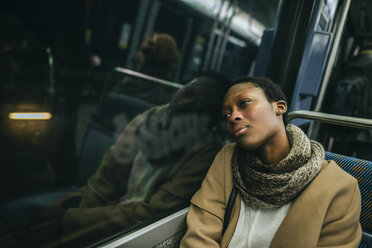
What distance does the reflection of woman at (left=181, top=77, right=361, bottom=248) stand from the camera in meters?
0.89

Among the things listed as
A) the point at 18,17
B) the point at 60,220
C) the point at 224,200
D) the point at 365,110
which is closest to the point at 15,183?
the point at 60,220

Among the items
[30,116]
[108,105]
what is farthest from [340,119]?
[30,116]

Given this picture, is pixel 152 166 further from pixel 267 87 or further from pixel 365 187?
pixel 365 187

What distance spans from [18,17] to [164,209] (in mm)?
1201

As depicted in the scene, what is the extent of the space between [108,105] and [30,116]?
0.62m

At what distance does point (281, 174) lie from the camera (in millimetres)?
939

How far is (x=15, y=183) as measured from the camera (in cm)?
194

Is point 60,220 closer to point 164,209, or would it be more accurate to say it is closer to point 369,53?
point 164,209

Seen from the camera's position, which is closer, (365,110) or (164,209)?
(164,209)

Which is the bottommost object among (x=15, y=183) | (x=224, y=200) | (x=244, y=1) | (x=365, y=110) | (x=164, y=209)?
(x=15, y=183)

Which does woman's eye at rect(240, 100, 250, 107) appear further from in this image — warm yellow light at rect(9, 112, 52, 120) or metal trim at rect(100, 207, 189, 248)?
warm yellow light at rect(9, 112, 52, 120)

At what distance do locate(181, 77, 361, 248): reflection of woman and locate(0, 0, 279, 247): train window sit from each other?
0.35 metres

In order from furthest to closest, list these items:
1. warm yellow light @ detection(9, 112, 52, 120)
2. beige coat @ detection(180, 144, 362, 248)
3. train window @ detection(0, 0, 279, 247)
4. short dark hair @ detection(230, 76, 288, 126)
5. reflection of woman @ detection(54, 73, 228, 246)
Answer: warm yellow light @ detection(9, 112, 52, 120) < reflection of woman @ detection(54, 73, 228, 246) < train window @ detection(0, 0, 279, 247) < short dark hair @ detection(230, 76, 288, 126) < beige coat @ detection(180, 144, 362, 248)

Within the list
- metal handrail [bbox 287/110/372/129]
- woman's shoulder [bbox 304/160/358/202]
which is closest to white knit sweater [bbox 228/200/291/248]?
woman's shoulder [bbox 304/160/358/202]
